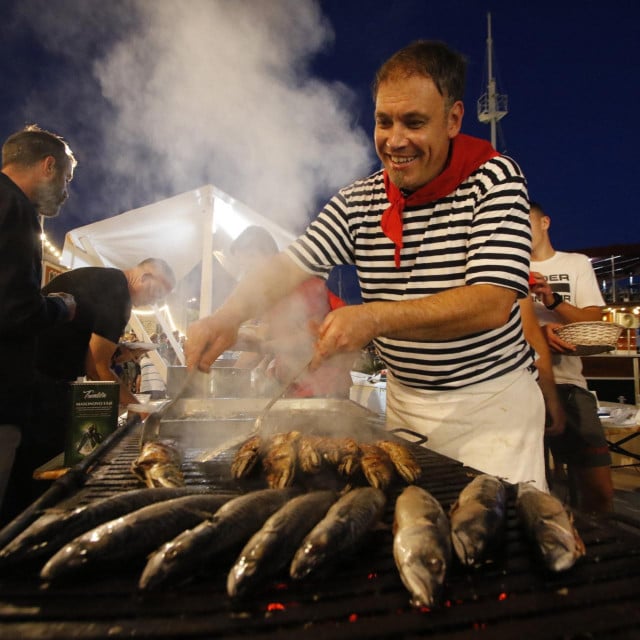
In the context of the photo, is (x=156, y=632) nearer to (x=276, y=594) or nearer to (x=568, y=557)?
(x=276, y=594)

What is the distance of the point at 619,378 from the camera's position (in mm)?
8664

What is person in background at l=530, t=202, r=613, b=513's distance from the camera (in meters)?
4.51

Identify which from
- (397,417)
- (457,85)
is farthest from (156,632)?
(457,85)

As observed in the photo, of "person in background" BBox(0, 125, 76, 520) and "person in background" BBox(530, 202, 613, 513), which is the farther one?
"person in background" BBox(530, 202, 613, 513)

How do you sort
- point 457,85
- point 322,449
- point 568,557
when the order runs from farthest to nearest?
1. point 457,85
2. point 322,449
3. point 568,557

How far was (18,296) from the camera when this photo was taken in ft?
10.1

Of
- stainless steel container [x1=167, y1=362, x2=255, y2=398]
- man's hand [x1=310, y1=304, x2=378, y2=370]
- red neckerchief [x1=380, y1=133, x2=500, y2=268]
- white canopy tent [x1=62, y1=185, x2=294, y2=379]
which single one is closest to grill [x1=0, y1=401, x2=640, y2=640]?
man's hand [x1=310, y1=304, x2=378, y2=370]

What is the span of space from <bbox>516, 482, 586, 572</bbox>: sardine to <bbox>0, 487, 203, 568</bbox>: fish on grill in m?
1.20

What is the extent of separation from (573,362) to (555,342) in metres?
0.55

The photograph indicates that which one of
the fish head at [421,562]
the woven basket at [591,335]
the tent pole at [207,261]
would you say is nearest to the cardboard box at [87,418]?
the fish head at [421,562]

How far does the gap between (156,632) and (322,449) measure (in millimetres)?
1188

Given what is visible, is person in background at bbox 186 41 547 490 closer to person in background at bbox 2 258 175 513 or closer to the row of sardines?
the row of sardines

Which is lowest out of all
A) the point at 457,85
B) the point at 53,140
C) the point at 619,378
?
A: the point at 619,378

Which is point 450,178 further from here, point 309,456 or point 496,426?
point 309,456
